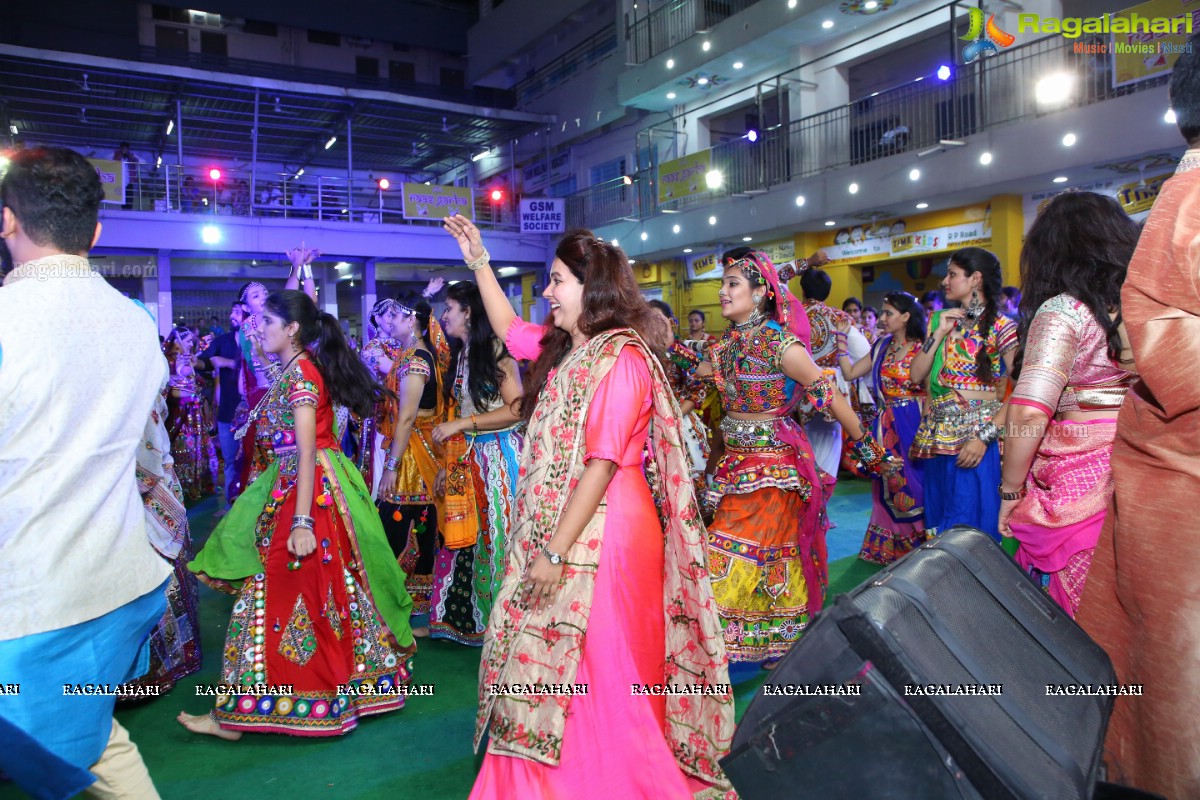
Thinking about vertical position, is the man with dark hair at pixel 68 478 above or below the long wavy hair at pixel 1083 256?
below

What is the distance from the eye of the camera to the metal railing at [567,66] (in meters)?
19.8

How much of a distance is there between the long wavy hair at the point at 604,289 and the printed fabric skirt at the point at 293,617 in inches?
47.8

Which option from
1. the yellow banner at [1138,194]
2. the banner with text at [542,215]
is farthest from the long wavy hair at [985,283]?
the banner with text at [542,215]

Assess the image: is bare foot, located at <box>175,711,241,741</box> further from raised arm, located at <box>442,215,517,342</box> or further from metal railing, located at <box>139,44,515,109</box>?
metal railing, located at <box>139,44,515,109</box>

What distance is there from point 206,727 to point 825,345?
183 inches

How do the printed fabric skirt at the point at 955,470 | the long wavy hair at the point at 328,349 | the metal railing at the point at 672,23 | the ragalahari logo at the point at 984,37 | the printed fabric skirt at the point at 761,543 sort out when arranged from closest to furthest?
the long wavy hair at the point at 328,349 < the printed fabric skirt at the point at 761,543 < the printed fabric skirt at the point at 955,470 < the ragalahari logo at the point at 984,37 < the metal railing at the point at 672,23

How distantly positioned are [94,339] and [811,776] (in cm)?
156

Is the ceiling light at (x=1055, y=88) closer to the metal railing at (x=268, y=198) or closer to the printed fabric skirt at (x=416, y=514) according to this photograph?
the printed fabric skirt at (x=416, y=514)

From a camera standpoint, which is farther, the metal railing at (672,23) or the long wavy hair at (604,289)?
the metal railing at (672,23)

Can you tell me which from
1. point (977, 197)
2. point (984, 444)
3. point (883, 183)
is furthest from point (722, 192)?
point (984, 444)

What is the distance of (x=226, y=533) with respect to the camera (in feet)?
9.98


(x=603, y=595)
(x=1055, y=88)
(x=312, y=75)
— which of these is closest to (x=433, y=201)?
(x=312, y=75)

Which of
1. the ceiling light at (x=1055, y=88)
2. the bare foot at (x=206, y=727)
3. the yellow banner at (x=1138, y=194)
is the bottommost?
the bare foot at (x=206, y=727)

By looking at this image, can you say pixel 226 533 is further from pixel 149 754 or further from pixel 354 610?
pixel 149 754
